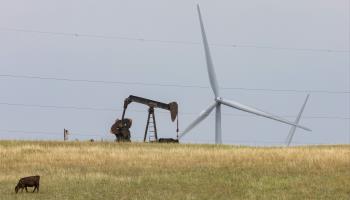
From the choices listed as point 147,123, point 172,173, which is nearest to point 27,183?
point 172,173

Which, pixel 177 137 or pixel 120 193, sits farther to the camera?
pixel 177 137

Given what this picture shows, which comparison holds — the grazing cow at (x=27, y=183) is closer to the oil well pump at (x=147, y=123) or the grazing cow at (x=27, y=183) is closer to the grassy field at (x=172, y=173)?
the grassy field at (x=172, y=173)

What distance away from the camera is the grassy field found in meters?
25.1

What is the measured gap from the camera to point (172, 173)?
3288 cm

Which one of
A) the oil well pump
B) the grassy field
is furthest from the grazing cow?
the oil well pump

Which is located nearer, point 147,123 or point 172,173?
point 172,173

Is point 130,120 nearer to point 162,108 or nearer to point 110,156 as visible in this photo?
point 162,108

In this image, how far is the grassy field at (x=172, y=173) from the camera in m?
25.1

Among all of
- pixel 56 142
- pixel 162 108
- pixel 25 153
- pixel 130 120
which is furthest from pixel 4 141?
pixel 162 108

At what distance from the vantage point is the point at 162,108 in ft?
238

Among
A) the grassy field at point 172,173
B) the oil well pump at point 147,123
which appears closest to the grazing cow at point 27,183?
the grassy field at point 172,173

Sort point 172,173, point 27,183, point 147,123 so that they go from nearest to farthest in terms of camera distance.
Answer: point 27,183 < point 172,173 < point 147,123

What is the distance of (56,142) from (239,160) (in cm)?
2071

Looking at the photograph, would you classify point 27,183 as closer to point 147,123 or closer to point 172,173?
point 172,173
